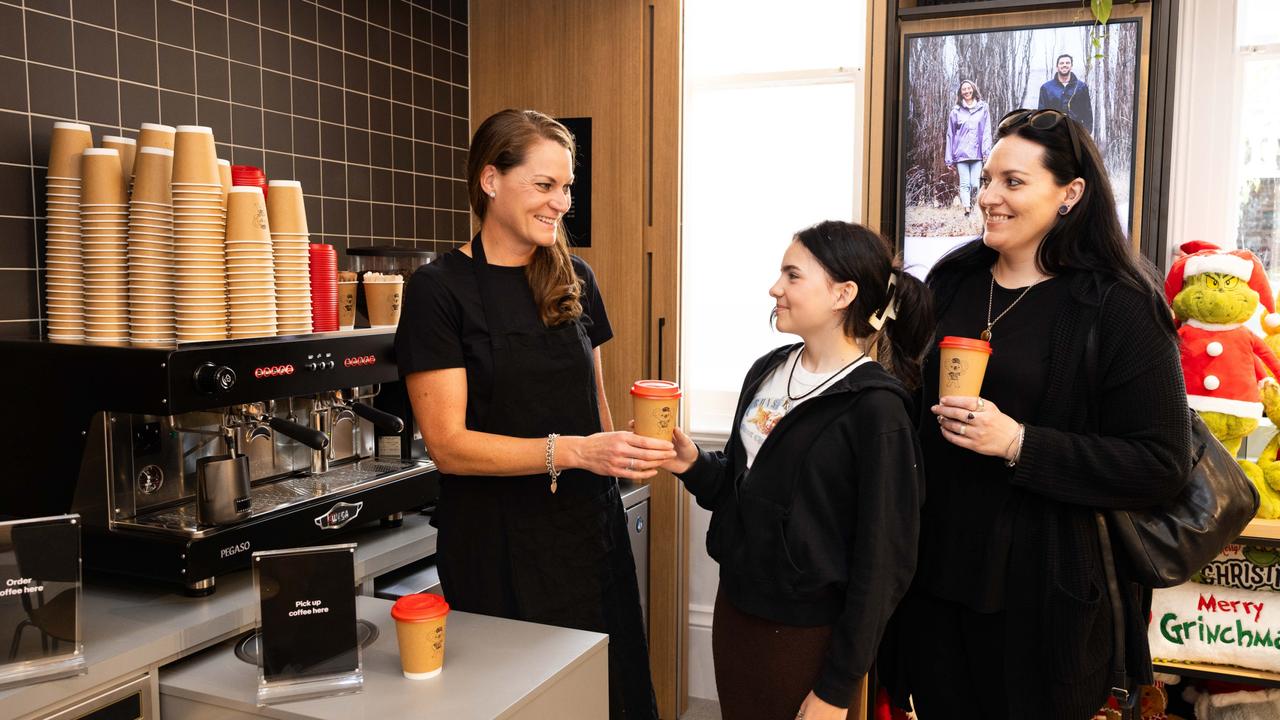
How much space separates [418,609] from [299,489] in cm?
81

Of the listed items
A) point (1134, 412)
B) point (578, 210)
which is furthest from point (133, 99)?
point (1134, 412)

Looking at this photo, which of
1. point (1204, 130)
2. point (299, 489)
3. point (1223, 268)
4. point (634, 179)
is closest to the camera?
point (299, 489)

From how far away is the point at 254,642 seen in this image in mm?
1543

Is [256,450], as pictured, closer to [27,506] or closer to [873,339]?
[27,506]

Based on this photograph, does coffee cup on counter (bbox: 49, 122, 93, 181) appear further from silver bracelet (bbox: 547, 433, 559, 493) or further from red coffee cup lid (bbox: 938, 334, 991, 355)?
red coffee cup lid (bbox: 938, 334, 991, 355)

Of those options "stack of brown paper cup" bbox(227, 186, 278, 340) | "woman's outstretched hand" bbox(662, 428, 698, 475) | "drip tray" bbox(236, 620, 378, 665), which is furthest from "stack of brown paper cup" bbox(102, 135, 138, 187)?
"woman's outstretched hand" bbox(662, 428, 698, 475)

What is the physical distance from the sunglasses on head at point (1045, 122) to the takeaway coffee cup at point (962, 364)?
41 cm

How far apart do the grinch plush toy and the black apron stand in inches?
60.0

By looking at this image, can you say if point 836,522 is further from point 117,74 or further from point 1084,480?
point 117,74

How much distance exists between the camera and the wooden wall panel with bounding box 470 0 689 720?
2975 millimetres

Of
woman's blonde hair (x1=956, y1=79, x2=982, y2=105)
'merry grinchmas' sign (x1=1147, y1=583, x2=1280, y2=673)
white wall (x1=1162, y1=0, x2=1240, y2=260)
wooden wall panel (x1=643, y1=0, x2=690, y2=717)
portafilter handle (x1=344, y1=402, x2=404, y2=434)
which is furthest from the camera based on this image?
wooden wall panel (x1=643, y1=0, x2=690, y2=717)

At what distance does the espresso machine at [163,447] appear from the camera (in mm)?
1622

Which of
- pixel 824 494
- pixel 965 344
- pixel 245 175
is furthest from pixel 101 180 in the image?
pixel 965 344

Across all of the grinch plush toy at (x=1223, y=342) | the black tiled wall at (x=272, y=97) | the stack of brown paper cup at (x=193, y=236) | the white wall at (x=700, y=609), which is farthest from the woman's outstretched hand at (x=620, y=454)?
the white wall at (x=700, y=609)
